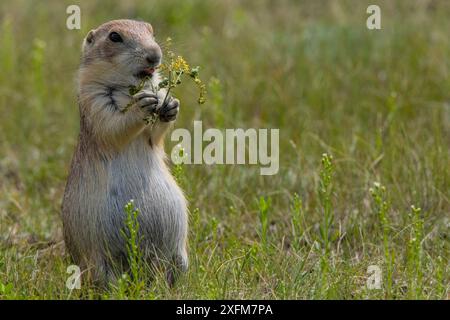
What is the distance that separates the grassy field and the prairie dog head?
786 millimetres

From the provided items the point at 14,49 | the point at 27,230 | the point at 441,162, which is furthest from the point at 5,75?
the point at 441,162

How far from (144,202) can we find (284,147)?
2.44 metres

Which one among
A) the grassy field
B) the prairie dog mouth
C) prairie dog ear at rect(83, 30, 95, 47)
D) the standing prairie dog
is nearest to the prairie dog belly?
the standing prairie dog

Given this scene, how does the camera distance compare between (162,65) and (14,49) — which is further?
(14,49)

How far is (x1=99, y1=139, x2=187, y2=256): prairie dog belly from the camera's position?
5000 mm

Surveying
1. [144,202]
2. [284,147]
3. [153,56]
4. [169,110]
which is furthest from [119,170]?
[284,147]

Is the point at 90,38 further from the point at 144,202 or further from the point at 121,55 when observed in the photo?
the point at 144,202

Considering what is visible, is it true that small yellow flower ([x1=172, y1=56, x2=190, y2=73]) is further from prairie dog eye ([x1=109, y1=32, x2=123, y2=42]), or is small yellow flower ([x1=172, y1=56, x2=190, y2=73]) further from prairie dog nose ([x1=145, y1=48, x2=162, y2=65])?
prairie dog eye ([x1=109, y1=32, x2=123, y2=42])

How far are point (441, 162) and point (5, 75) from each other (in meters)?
4.37

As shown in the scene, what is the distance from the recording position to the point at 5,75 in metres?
8.98

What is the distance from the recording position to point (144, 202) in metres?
5.03

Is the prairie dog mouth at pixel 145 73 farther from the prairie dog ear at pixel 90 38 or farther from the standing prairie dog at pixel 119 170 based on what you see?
the prairie dog ear at pixel 90 38

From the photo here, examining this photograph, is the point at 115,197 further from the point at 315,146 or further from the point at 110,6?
the point at 110,6

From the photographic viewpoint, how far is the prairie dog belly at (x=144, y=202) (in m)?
5.00
